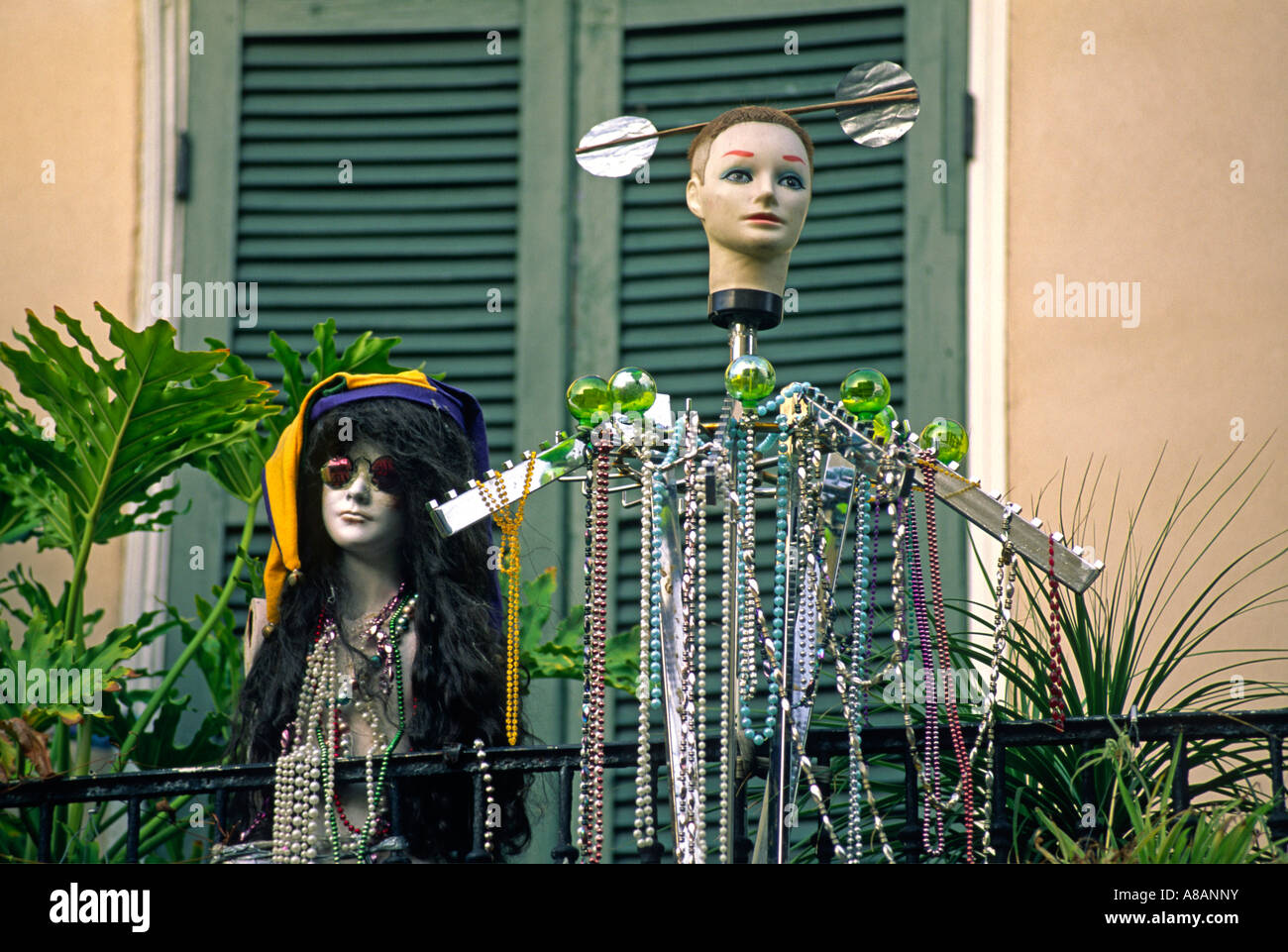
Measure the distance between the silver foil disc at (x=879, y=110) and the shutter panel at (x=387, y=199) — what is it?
1634 millimetres

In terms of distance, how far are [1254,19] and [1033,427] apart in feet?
4.00

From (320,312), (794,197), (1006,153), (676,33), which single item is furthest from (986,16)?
(320,312)

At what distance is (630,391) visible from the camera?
3.36 m

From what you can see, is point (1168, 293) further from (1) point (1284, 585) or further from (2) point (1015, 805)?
(2) point (1015, 805)

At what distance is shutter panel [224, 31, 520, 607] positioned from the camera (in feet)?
16.9

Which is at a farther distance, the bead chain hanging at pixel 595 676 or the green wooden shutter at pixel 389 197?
the green wooden shutter at pixel 389 197

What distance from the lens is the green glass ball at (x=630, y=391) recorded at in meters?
3.36

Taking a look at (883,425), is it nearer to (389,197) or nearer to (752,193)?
(752,193)

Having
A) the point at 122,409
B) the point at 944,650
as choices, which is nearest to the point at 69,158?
the point at 122,409

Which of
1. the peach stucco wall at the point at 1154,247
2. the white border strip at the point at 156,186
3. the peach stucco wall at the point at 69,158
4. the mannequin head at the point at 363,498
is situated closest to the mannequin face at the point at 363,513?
the mannequin head at the point at 363,498

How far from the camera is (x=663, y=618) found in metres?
3.32

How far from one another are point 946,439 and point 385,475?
1.16 m

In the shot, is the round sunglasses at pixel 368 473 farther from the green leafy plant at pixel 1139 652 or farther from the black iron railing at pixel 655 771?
the green leafy plant at pixel 1139 652

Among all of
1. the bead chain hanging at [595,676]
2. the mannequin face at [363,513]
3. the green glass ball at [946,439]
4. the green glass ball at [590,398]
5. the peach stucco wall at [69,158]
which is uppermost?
the peach stucco wall at [69,158]
